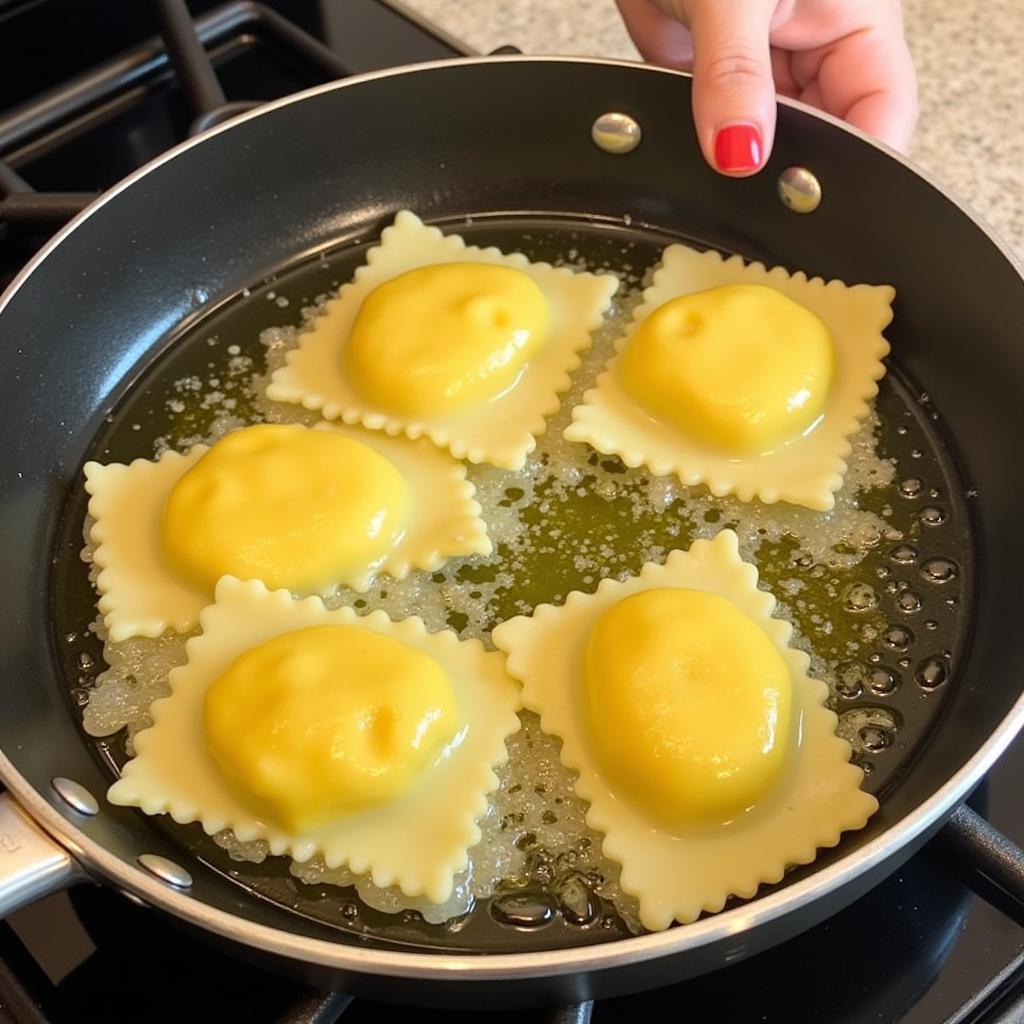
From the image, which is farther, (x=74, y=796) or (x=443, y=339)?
(x=443, y=339)

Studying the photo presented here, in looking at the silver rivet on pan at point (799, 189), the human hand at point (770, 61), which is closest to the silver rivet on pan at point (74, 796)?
the human hand at point (770, 61)

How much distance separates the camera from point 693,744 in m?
1.01

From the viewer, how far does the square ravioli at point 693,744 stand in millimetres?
997

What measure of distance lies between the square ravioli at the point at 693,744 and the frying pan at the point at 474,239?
5cm

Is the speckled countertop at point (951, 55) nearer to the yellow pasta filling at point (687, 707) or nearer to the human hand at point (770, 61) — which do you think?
the human hand at point (770, 61)

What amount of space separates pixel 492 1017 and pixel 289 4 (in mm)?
1430

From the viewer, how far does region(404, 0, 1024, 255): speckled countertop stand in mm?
1648

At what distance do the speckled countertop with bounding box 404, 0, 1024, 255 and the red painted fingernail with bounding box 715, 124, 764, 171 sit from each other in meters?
0.52

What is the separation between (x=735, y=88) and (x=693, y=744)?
701mm

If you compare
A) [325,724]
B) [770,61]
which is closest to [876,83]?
[770,61]

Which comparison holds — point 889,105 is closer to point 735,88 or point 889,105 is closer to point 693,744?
point 735,88

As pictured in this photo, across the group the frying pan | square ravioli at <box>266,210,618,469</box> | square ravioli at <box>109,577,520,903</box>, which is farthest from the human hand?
square ravioli at <box>109,577,520,903</box>

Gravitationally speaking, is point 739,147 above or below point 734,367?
above

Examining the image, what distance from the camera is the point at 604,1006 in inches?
37.9
